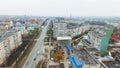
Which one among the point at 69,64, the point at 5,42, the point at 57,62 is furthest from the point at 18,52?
the point at 69,64

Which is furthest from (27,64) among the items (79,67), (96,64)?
(96,64)

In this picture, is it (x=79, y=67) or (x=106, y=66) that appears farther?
(x=106, y=66)

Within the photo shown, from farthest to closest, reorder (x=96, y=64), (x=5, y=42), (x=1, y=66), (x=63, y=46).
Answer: (x=63, y=46)
(x=5, y=42)
(x=1, y=66)
(x=96, y=64)

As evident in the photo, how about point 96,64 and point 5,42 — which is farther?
point 5,42

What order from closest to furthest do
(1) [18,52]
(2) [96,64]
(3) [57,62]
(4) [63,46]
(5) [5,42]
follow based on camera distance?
1. (2) [96,64]
2. (3) [57,62]
3. (5) [5,42]
4. (1) [18,52]
5. (4) [63,46]

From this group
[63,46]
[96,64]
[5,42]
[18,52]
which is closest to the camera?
[96,64]

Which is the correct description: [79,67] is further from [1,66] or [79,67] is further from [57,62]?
[1,66]

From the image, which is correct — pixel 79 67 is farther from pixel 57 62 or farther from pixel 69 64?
pixel 57 62

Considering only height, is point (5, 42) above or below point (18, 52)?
above

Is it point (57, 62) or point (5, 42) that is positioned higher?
point (5, 42)
